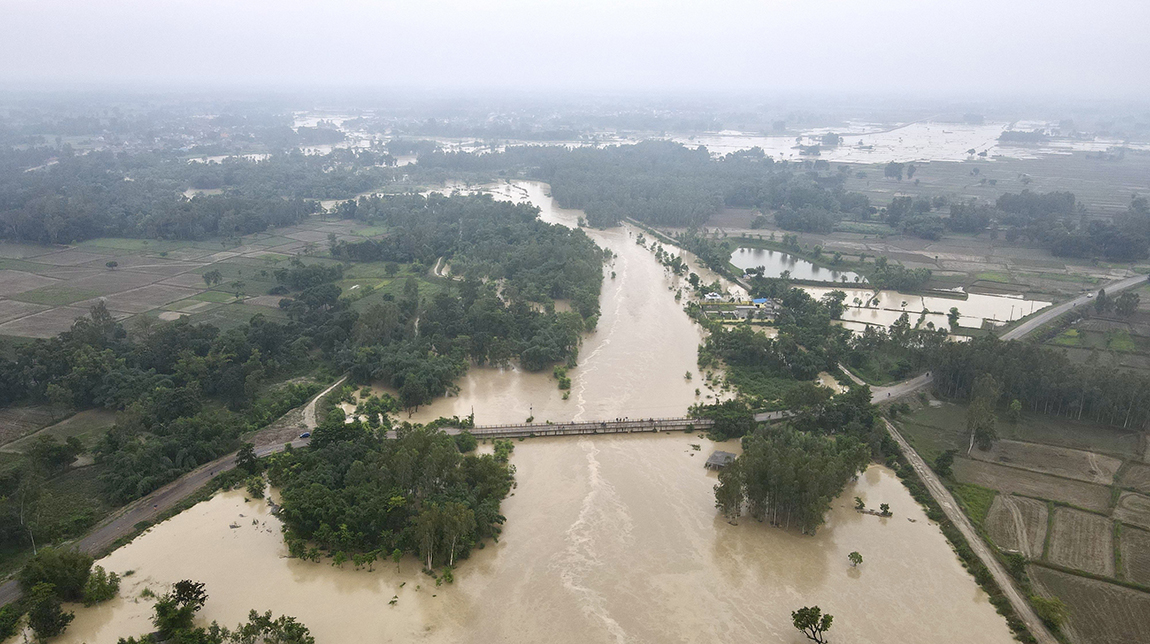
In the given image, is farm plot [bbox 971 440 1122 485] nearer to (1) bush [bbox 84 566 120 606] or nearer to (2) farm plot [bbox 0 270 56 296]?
(1) bush [bbox 84 566 120 606]

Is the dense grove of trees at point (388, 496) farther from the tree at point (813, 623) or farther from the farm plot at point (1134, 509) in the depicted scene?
the farm plot at point (1134, 509)

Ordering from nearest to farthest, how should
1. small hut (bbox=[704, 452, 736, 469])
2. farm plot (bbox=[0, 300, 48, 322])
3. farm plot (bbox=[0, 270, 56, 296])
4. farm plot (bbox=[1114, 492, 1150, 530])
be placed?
farm plot (bbox=[1114, 492, 1150, 530])
small hut (bbox=[704, 452, 736, 469])
farm plot (bbox=[0, 300, 48, 322])
farm plot (bbox=[0, 270, 56, 296])

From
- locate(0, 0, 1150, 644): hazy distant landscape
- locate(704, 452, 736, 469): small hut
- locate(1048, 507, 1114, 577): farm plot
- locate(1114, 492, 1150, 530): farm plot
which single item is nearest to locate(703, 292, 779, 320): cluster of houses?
locate(0, 0, 1150, 644): hazy distant landscape

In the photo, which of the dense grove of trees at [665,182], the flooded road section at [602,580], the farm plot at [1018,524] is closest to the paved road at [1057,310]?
the farm plot at [1018,524]

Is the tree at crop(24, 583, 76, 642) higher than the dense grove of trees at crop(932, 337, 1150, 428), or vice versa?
the dense grove of trees at crop(932, 337, 1150, 428)

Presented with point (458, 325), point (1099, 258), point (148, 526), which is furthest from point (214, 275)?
A: point (1099, 258)

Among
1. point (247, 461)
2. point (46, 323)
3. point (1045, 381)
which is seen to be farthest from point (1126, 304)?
point (46, 323)

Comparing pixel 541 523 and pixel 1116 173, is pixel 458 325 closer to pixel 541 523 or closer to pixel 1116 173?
pixel 541 523
